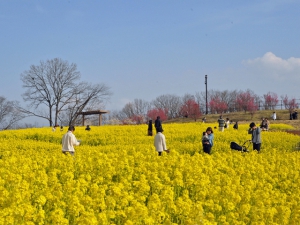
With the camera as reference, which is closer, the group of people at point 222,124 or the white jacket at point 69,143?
the white jacket at point 69,143

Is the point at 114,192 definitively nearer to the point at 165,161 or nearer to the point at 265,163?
the point at 165,161

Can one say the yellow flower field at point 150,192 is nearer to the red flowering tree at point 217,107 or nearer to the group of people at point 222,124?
the group of people at point 222,124

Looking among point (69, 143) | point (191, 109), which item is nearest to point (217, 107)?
point (191, 109)

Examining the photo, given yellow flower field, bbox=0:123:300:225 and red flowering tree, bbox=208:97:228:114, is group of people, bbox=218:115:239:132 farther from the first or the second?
red flowering tree, bbox=208:97:228:114

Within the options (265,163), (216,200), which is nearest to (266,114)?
(265,163)

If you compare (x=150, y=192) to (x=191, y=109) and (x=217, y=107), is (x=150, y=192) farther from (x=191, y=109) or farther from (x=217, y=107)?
(x=217, y=107)

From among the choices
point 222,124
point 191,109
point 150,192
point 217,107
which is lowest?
point 150,192

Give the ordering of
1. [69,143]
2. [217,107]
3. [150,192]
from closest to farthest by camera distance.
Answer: [150,192] → [69,143] → [217,107]

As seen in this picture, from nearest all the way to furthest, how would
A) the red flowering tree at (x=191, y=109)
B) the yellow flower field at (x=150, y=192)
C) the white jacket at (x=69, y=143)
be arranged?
the yellow flower field at (x=150, y=192) < the white jacket at (x=69, y=143) < the red flowering tree at (x=191, y=109)

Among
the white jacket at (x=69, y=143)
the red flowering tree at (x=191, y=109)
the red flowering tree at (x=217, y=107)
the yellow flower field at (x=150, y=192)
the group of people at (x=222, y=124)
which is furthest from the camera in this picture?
the red flowering tree at (x=217, y=107)

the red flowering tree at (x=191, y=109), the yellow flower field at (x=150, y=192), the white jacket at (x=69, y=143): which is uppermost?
the red flowering tree at (x=191, y=109)

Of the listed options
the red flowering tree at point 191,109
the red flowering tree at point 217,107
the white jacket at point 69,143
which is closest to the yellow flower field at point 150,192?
the white jacket at point 69,143

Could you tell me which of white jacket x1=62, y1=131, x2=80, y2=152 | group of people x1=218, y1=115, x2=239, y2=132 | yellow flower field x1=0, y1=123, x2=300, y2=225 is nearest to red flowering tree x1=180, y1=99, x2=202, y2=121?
group of people x1=218, y1=115, x2=239, y2=132

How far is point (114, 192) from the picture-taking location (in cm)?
692
